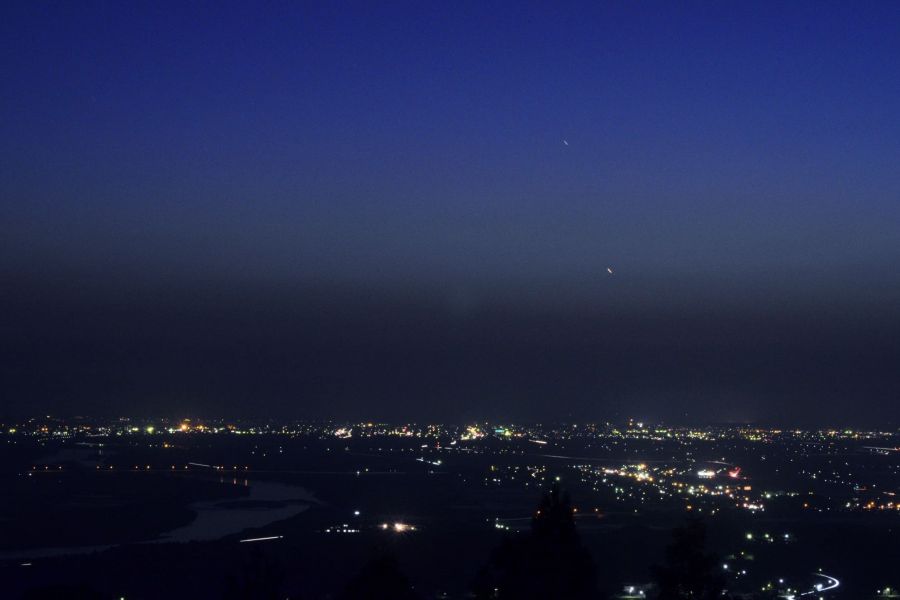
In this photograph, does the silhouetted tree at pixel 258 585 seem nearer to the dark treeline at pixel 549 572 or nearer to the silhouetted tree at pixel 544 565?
the dark treeline at pixel 549 572

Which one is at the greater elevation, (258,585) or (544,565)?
(544,565)

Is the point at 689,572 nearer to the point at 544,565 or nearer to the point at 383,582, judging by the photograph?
the point at 544,565

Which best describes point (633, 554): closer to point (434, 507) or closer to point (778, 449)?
point (434, 507)

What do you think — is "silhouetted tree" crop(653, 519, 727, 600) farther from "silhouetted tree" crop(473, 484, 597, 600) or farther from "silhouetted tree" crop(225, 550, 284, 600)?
"silhouetted tree" crop(225, 550, 284, 600)

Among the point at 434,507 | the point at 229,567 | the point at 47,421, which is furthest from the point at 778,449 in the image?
the point at 47,421

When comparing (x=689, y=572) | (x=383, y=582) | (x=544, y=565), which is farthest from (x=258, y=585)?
(x=689, y=572)

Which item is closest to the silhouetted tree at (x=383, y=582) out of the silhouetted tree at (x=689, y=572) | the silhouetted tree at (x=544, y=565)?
the silhouetted tree at (x=544, y=565)
